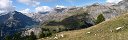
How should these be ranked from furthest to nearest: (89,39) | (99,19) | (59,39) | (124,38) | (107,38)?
(99,19)
(59,39)
(89,39)
(107,38)
(124,38)

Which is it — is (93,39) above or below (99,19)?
above

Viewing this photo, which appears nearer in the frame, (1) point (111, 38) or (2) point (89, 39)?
(1) point (111, 38)

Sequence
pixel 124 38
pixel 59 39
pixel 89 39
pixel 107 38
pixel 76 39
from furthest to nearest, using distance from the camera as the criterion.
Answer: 1. pixel 59 39
2. pixel 76 39
3. pixel 89 39
4. pixel 107 38
5. pixel 124 38

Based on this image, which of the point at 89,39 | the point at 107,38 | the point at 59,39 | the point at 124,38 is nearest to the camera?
the point at 124,38

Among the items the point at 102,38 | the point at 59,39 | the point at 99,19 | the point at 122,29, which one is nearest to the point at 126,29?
the point at 122,29

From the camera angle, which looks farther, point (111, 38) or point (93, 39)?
point (93, 39)

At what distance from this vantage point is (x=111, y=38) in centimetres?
3766

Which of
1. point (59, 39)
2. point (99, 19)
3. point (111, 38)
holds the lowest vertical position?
point (99, 19)

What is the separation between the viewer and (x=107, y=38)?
38.2 m

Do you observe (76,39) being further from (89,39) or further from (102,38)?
(102,38)

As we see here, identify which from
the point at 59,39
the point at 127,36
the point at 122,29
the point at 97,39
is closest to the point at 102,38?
the point at 97,39

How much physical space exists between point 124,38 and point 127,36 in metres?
1.65

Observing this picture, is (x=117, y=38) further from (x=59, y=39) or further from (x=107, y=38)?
(x=59, y=39)

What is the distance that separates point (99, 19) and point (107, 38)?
138168 millimetres
